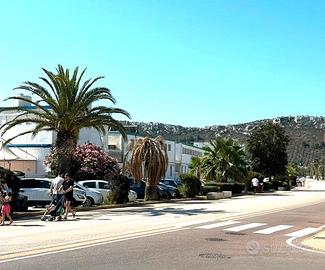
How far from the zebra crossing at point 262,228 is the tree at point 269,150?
5057 centimetres

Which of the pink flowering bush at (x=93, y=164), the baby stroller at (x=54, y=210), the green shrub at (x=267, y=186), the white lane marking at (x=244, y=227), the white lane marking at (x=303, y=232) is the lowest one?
the white lane marking at (x=303, y=232)

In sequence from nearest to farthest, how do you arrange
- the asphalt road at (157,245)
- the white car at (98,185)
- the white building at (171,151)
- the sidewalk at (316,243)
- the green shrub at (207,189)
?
the asphalt road at (157,245), the sidewalk at (316,243), the white car at (98,185), the green shrub at (207,189), the white building at (171,151)

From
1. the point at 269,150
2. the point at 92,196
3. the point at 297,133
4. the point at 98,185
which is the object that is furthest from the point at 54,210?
the point at 297,133

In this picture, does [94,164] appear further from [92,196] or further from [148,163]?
[92,196]

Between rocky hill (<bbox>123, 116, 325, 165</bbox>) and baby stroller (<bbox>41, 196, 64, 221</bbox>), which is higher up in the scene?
rocky hill (<bbox>123, 116, 325, 165</bbox>)

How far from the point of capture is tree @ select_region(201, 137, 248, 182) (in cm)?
5697

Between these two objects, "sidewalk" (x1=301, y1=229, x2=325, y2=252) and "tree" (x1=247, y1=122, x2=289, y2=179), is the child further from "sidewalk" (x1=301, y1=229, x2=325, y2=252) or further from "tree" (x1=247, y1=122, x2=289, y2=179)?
"tree" (x1=247, y1=122, x2=289, y2=179)

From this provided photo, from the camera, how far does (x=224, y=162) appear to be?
57281mm

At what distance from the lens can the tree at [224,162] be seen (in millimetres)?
56969

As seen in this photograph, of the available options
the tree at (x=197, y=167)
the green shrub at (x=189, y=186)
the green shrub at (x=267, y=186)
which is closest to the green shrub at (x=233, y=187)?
the tree at (x=197, y=167)

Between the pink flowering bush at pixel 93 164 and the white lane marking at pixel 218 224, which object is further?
the pink flowering bush at pixel 93 164

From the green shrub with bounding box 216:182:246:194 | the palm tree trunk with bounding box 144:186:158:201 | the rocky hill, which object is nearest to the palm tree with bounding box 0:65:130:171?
the palm tree trunk with bounding box 144:186:158:201

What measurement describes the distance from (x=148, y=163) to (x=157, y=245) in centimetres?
2345

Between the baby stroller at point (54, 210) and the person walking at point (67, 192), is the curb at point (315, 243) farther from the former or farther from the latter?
the person walking at point (67, 192)
